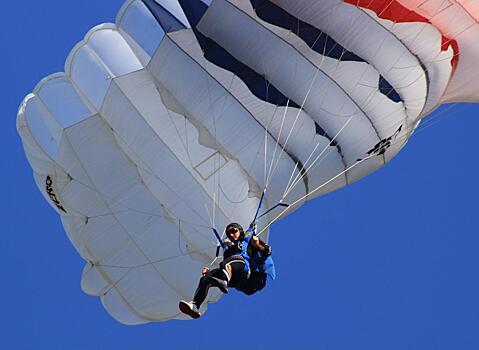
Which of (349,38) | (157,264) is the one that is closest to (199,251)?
(157,264)

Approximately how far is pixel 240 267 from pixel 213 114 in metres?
2.58

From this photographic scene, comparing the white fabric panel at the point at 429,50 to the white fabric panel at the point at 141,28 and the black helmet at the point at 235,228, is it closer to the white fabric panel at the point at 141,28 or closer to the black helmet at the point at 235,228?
the white fabric panel at the point at 141,28

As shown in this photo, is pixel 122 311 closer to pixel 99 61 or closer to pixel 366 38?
pixel 99 61

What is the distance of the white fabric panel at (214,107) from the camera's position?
1884cm

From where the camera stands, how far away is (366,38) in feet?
61.1

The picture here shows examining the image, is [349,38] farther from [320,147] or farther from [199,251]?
[199,251]

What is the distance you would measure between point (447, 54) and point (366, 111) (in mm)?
1305

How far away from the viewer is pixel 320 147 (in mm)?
18906

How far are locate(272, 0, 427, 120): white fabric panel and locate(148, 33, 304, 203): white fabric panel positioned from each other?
53.2 inches

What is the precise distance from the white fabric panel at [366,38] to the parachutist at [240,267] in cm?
269

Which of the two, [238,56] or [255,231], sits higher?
[238,56]

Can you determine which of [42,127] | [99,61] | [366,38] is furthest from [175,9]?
[42,127]

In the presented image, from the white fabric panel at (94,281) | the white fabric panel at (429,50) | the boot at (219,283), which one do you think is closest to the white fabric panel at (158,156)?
the white fabric panel at (94,281)

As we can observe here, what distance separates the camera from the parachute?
18641 millimetres
